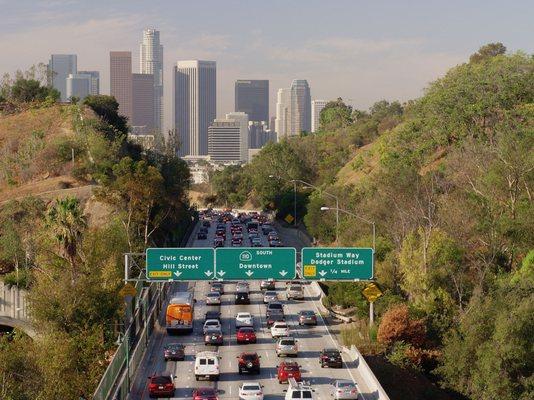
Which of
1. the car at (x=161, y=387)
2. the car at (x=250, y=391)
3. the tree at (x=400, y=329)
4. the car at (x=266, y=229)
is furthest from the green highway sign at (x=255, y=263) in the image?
the car at (x=266, y=229)

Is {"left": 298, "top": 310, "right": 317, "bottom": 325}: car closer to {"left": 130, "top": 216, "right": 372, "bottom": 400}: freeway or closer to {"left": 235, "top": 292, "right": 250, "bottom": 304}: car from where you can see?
{"left": 130, "top": 216, "right": 372, "bottom": 400}: freeway

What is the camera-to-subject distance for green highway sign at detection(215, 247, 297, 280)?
48375 millimetres

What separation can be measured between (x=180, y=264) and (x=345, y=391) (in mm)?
11362

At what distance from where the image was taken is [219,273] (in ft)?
159

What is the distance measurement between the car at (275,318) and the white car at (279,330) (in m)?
3.14

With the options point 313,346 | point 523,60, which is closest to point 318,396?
point 313,346

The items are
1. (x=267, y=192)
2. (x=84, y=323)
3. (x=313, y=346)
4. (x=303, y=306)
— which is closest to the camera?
(x=84, y=323)

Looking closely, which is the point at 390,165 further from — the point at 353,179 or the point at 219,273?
the point at 219,273

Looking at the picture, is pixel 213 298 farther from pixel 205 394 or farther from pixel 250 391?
pixel 205 394

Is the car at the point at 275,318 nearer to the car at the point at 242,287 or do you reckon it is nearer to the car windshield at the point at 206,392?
the car at the point at 242,287

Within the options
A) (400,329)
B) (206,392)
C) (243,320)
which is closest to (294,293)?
(243,320)

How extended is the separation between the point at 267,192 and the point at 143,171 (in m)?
64.5

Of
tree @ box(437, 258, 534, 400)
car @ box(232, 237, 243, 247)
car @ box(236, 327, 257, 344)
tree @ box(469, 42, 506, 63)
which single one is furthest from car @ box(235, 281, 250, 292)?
tree @ box(469, 42, 506, 63)

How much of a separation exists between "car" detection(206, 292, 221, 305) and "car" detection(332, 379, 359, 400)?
90.4 ft
